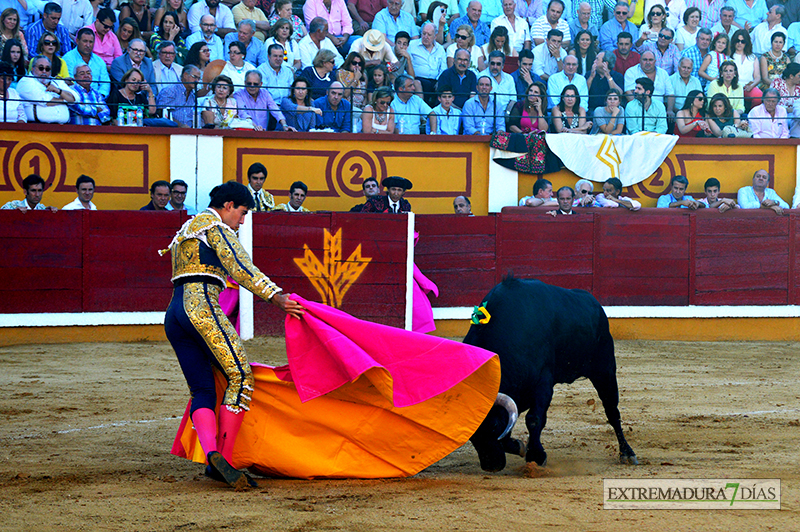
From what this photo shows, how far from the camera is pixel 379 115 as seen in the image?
770 cm

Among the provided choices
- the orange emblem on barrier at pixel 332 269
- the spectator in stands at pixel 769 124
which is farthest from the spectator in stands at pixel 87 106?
the spectator in stands at pixel 769 124

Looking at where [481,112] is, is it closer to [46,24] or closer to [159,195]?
[159,195]

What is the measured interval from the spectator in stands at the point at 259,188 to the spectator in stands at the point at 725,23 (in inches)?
214

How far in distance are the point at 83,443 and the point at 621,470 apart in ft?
6.97

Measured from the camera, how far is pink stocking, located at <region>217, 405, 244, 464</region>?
2777 mm

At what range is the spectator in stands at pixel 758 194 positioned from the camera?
8.02 m

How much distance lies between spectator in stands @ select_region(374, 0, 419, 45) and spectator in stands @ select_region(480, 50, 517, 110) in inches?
34.4

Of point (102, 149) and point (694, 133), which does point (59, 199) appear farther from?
Result: point (694, 133)

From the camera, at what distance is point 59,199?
7.11 m

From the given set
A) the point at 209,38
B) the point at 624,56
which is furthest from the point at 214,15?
the point at 624,56

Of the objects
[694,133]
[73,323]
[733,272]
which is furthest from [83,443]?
[694,133]

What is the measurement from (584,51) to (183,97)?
4.05 meters

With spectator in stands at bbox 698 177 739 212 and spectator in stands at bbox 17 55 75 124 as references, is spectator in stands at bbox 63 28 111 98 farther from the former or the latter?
spectator in stands at bbox 698 177 739 212

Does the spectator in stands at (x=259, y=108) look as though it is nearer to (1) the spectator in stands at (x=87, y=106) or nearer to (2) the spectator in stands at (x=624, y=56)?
(1) the spectator in stands at (x=87, y=106)
